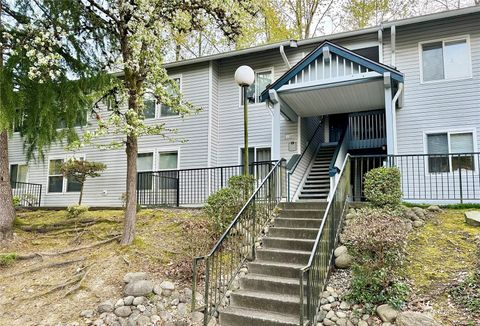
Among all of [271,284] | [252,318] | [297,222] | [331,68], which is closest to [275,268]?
[271,284]

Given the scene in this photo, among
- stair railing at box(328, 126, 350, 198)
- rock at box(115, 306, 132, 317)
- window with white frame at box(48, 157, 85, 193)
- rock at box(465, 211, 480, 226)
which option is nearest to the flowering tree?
rock at box(115, 306, 132, 317)

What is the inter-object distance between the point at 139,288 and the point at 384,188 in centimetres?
529

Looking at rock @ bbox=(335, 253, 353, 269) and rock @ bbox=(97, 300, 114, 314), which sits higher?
rock @ bbox=(335, 253, 353, 269)

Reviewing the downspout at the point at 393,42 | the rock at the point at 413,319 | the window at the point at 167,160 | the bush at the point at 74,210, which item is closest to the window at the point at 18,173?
the window at the point at 167,160

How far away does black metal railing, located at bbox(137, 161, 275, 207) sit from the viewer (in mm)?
12203

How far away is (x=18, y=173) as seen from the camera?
55.0ft

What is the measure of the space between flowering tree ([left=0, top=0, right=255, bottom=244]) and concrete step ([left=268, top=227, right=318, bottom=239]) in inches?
126

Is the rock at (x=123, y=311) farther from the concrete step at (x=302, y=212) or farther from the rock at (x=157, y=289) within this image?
the concrete step at (x=302, y=212)

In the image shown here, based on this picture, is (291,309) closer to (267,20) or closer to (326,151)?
(326,151)

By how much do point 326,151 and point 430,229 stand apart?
5.75 meters

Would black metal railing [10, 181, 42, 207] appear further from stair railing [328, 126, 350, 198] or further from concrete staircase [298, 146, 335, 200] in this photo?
stair railing [328, 126, 350, 198]

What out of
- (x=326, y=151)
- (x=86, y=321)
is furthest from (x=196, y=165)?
(x=86, y=321)

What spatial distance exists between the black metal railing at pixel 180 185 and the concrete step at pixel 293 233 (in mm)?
5182

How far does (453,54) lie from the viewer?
1005 cm
